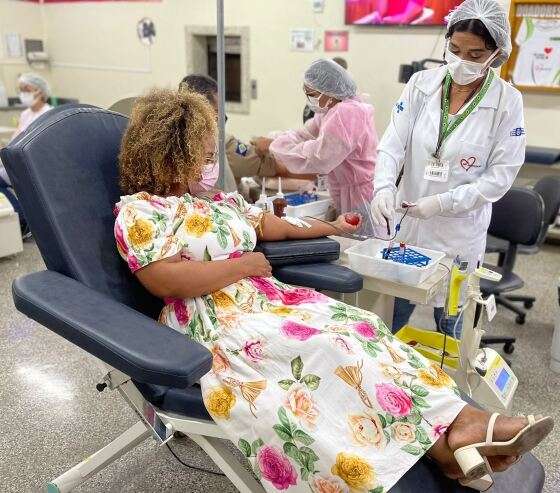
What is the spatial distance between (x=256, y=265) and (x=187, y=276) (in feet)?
0.81

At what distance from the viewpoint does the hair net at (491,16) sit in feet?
5.28

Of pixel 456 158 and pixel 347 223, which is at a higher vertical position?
pixel 456 158

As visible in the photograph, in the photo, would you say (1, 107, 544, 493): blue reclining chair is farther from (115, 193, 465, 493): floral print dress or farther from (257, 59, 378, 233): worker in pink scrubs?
(257, 59, 378, 233): worker in pink scrubs

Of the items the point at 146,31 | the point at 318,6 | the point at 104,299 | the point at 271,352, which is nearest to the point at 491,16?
the point at 271,352

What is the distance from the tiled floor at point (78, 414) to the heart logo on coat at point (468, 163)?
1026 millimetres

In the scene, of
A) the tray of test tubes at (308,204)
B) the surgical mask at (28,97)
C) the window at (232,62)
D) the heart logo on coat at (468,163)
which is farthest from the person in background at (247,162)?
the window at (232,62)

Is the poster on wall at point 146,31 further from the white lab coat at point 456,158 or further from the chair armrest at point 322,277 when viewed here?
the chair armrest at point 322,277

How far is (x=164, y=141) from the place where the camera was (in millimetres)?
1373

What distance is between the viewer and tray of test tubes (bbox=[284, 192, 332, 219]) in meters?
2.27

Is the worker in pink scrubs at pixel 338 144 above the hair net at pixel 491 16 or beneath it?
beneath

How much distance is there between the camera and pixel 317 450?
1.12 metres

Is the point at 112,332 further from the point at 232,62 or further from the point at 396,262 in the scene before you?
the point at 232,62

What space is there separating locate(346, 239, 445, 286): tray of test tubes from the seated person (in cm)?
21

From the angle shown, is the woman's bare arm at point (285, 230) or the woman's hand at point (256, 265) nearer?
the woman's hand at point (256, 265)
